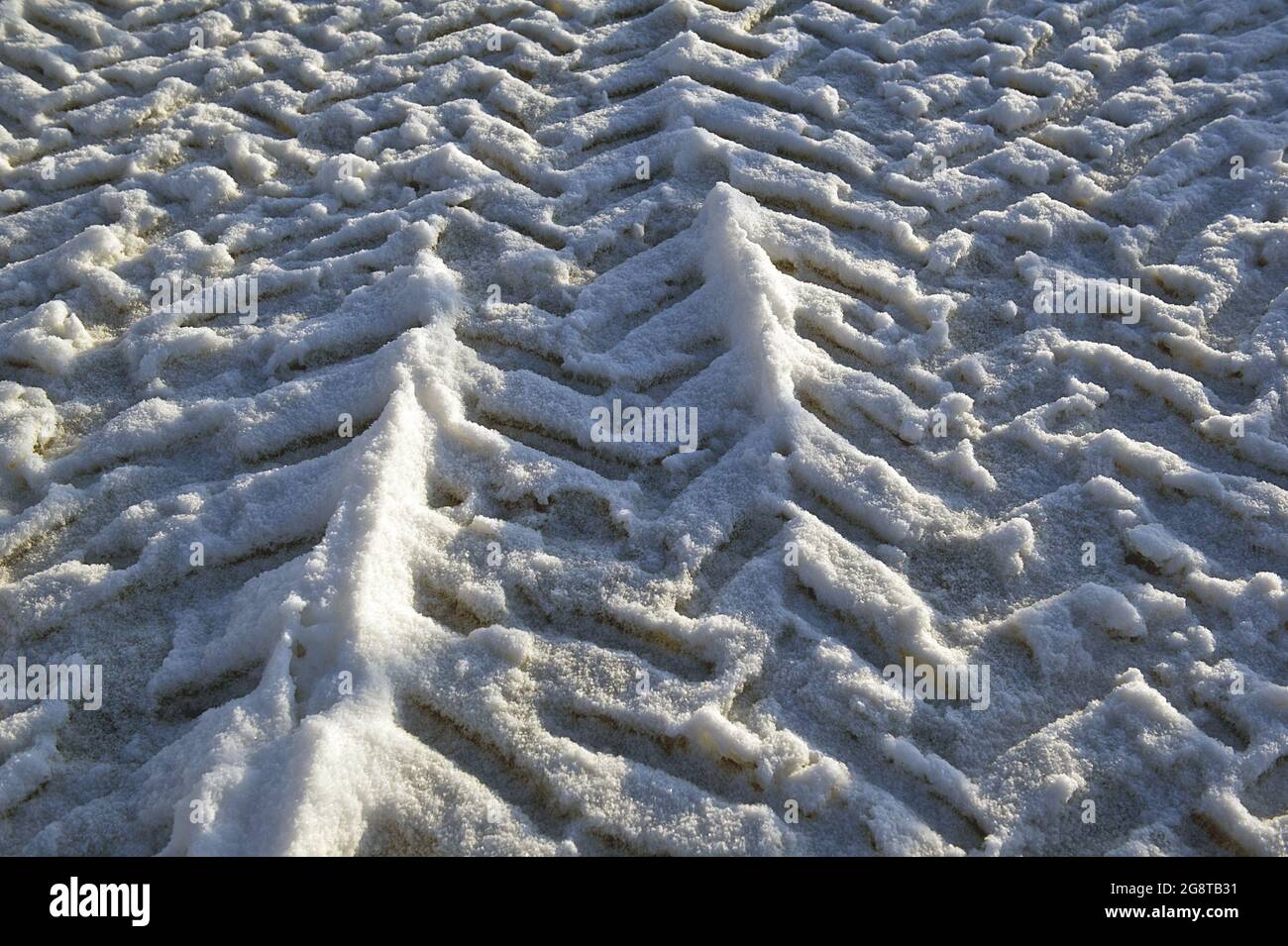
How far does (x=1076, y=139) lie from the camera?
10.1 feet

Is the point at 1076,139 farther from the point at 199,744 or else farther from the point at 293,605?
the point at 199,744

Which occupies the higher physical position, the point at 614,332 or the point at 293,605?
the point at 614,332

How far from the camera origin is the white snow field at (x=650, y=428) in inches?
71.7

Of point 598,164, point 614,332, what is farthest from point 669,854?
point 598,164

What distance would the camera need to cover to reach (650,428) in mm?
2379

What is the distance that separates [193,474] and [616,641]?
3.22 feet

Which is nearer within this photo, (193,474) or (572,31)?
(193,474)

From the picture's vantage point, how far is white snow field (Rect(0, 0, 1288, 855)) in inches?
71.7
